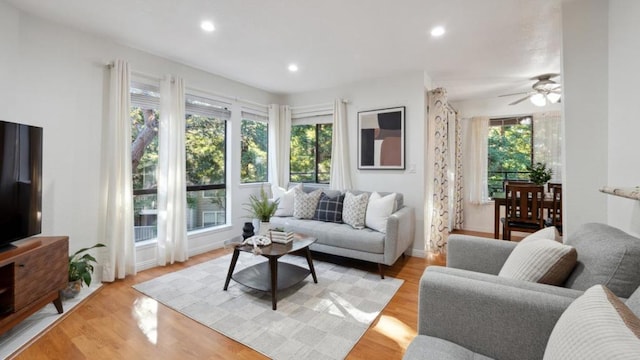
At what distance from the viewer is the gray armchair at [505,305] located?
104cm

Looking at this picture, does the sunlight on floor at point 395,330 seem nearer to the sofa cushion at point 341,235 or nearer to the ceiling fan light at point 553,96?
the sofa cushion at point 341,235

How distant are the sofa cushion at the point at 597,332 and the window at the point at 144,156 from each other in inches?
149

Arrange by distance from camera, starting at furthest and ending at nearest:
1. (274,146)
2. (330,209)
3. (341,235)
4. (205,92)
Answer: (274,146), (205,92), (330,209), (341,235)

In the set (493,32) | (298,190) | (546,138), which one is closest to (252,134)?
(298,190)

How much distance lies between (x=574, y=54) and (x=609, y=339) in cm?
234

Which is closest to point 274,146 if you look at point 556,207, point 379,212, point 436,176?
point 379,212

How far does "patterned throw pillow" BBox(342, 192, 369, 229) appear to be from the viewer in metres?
3.36

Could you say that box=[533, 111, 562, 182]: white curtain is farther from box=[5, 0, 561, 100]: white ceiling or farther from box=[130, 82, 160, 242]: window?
box=[130, 82, 160, 242]: window

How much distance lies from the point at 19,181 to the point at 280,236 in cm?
208

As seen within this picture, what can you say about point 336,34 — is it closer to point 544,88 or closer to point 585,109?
point 585,109

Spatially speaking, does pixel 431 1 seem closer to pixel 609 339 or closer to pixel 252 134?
pixel 609 339

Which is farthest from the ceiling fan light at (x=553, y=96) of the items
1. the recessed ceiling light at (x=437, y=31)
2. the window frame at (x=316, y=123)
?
the window frame at (x=316, y=123)

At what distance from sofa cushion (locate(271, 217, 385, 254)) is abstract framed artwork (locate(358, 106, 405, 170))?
1.18 meters

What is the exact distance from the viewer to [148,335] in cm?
198
